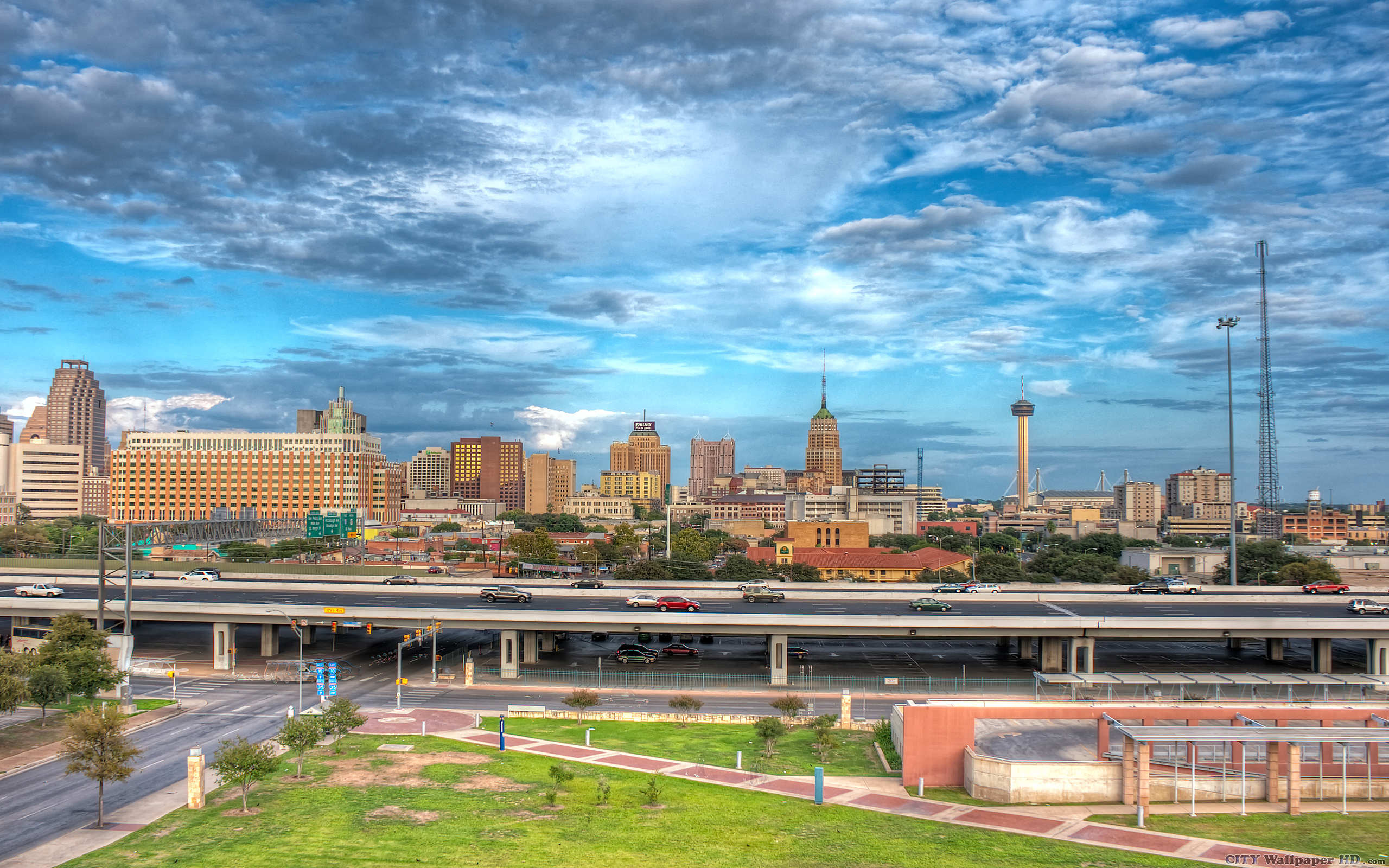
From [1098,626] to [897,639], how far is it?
23.0 m

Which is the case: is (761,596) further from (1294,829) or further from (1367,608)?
(1294,829)

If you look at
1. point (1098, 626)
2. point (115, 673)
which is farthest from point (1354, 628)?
point (115, 673)

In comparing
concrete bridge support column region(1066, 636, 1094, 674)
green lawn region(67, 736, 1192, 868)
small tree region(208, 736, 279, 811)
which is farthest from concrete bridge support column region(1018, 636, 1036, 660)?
small tree region(208, 736, 279, 811)

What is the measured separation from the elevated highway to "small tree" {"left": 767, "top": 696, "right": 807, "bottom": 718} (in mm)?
9967

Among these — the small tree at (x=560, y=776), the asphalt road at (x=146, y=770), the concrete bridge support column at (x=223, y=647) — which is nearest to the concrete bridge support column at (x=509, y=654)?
the asphalt road at (x=146, y=770)

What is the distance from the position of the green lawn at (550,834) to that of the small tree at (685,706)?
40.4ft

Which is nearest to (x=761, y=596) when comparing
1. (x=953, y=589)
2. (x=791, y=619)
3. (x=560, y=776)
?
(x=791, y=619)

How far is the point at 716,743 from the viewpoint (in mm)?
48562

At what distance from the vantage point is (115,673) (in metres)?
55.4

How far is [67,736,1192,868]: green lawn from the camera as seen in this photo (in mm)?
30922

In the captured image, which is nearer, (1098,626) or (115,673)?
(115,673)

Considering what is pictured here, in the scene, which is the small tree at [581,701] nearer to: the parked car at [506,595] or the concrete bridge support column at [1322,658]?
the parked car at [506,595]

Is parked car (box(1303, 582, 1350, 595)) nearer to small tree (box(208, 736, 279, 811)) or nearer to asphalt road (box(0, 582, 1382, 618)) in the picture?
asphalt road (box(0, 582, 1382, 618))

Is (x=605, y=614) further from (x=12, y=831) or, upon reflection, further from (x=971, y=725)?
(x=12, y=831)
